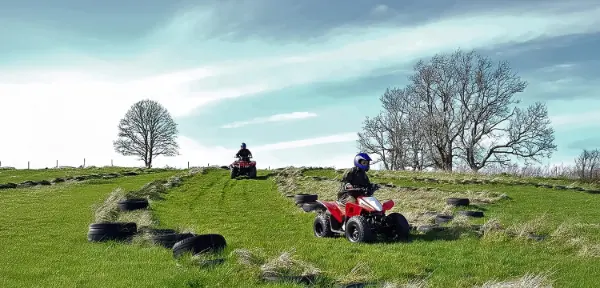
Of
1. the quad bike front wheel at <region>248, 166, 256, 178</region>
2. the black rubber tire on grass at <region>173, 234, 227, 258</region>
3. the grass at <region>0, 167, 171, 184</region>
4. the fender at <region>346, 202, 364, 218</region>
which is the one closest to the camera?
the black rubber tire on grass at <region>173, 234, 227, 258</region>

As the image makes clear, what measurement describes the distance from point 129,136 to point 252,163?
39381mm

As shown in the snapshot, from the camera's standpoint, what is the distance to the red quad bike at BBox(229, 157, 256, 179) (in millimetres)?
33938

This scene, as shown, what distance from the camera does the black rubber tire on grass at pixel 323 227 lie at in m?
12.8

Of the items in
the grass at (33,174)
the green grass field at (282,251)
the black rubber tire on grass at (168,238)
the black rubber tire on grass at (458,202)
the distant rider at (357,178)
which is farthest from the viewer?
the grass at (33,174)

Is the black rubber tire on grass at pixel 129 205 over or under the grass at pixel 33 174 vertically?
under

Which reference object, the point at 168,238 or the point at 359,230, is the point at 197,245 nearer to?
the point at 168,238

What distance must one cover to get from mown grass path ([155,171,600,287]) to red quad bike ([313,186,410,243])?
374 millimetres

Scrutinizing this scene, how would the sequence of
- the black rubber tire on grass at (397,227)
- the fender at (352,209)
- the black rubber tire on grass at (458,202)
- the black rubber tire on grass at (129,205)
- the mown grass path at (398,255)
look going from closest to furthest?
the mown grass path at (398,255)
the black rubber tire on grass at (397,227)
the fender at (352,209)
the black rubber tire on grass at (129,205)
the black rubber tire on grass at (458,202)

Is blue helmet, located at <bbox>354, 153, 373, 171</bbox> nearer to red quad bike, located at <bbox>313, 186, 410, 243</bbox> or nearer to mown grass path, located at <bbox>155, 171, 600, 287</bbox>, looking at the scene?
red quad bike, located at <bbox>313, 186, 410, 243</bbox>

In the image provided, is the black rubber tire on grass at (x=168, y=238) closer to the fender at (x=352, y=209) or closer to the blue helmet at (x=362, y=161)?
the fender at (x=352, y=209)

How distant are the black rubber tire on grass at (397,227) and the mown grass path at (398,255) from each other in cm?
30

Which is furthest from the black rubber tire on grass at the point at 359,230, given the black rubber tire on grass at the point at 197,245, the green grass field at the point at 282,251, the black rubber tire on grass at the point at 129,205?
the black rubber tire on grass at the point at 129,205

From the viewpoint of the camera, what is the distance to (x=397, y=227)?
464 inches

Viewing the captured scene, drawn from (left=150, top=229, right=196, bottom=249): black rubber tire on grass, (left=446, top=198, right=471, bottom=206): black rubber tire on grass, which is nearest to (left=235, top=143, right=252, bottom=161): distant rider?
(left=446, top=198, right=471, bottom=206): black rubber tire on grass
